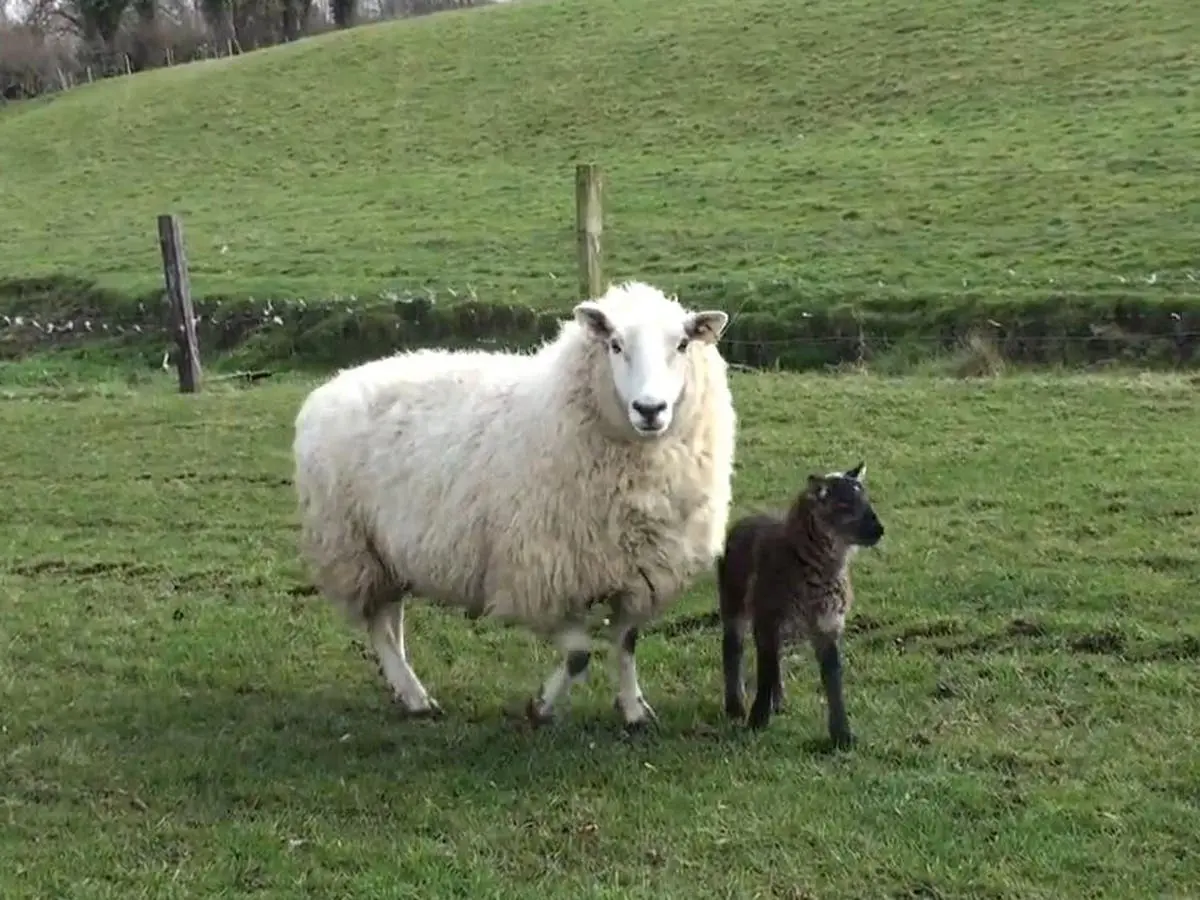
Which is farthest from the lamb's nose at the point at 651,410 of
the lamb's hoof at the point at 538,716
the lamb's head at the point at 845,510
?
the lamb's hoof at the point at 538,716

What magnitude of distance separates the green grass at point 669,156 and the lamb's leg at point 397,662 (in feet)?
38.2

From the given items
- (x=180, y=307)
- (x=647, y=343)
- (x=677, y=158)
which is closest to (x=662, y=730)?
(x=647, y=343)

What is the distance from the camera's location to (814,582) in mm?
6113

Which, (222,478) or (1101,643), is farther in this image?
(222,478)

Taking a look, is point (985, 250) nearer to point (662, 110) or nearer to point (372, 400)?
point (372, 400)

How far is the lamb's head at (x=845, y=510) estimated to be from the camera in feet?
19.7

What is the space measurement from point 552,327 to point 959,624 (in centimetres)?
1211

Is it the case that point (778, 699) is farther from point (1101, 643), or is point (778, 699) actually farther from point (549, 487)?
point (1101, 643)

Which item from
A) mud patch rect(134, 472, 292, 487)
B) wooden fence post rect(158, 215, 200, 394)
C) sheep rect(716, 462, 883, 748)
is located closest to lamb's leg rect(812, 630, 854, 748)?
sheep rect(716, 462, 883, 748)

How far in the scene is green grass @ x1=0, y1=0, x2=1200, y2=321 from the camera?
21.1 m

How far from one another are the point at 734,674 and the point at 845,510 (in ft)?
3.36

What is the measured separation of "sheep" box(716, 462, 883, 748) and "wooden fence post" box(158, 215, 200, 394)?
41.4 feet

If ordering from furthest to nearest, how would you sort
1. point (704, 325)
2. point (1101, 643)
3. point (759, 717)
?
point (1101, 643)
point (704, 325)
point (759, 717)

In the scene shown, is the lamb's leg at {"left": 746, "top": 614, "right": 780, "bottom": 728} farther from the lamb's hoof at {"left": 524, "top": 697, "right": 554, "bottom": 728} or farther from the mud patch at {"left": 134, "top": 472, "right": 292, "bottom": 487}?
the mud patch at {"left": 134, "top": 472, "right": 292, "bottom": 487}
